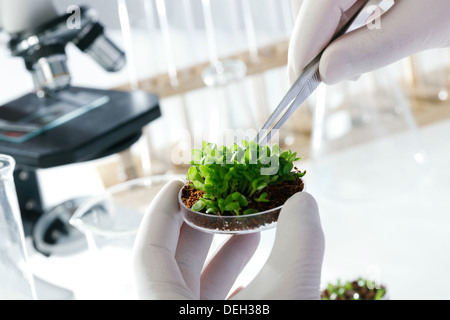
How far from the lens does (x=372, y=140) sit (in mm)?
1274

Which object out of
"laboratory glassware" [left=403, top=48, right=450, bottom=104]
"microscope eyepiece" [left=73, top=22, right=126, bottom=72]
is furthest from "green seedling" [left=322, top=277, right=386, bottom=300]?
"laboratory glassware" [left=403, top=48, right=450, bottom=104]

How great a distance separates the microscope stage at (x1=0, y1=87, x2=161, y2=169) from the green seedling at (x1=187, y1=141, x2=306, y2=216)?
1.65ft

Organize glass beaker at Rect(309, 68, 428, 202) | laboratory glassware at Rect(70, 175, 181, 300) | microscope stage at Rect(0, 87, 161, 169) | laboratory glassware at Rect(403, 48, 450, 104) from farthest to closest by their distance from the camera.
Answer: laboratory glassware at Rect(403, 48, 450, 104) → glass beaker at Rect(309, 68, 428, 202) → microscope stage at Rect(0, 87, 161, 169) → laboratory glassware at Rect(70, 175, 181, 300)

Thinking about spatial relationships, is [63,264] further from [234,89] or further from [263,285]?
[263,285]

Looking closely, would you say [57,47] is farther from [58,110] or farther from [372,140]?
[372,140]

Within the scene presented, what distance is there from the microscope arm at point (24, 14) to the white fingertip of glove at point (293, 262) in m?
0.65

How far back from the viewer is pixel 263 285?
0.44 meters

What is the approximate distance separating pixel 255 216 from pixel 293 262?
0.19 feet

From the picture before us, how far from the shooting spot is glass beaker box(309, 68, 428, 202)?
49.1 inches

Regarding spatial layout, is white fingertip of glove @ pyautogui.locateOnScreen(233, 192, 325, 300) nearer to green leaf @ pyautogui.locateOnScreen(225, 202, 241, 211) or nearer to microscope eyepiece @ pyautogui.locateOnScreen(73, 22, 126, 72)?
green leaf @ pyautogui.locateOnScreen(225, 202, 241, 211)

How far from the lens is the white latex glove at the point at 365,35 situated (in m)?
0.57

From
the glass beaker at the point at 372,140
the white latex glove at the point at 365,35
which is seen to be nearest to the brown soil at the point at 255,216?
the white latex glove at the point at 365,35

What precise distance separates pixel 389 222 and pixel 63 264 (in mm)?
622
